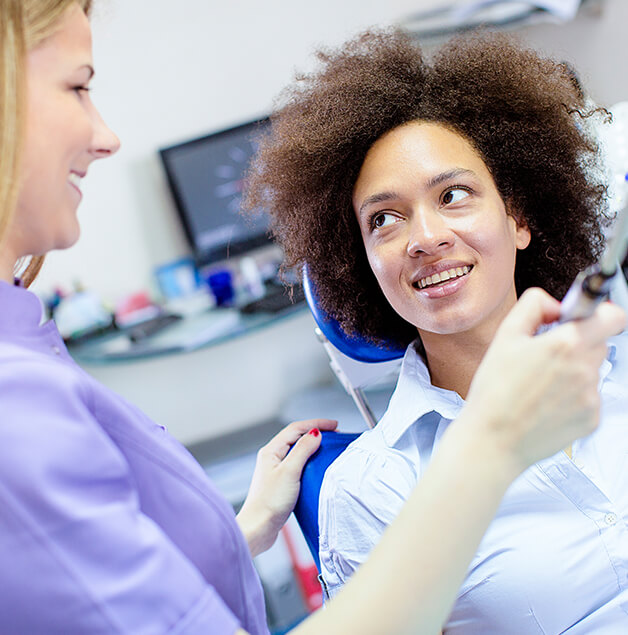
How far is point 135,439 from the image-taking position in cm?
66

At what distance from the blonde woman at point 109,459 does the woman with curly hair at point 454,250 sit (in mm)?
431

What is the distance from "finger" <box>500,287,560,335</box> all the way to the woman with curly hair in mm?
445

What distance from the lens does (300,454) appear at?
3.83 ft

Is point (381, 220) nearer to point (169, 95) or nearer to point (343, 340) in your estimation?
point (343, 340)

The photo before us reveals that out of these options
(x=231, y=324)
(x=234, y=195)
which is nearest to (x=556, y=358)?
(x=231, y=324)

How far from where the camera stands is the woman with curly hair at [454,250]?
97 cm

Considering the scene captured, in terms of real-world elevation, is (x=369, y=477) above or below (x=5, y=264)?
below

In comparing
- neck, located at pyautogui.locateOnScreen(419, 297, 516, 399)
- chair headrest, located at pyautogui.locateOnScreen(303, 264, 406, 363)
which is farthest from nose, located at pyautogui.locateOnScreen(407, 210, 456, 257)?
chair headrest, located at pyautogui.locateOnScreen(303, 264, 406, 363)

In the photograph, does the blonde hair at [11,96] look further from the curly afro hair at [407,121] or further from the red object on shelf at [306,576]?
the red object on shelf at [306,576]

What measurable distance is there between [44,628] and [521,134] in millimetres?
1066

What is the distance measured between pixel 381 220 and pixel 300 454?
1.33ft

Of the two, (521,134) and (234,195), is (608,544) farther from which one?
(234,195)

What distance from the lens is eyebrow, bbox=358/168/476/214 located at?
111 cm

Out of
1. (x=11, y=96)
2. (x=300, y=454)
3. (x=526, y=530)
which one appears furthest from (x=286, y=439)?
(x=11, y=96)
